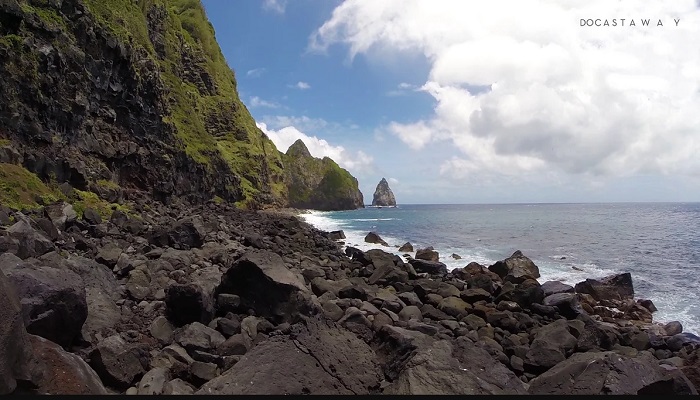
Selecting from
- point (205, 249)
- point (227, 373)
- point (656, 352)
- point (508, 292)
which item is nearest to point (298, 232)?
point (205, 249)

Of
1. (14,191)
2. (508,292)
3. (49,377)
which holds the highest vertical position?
(14,191)

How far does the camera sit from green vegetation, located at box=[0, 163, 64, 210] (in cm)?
1800

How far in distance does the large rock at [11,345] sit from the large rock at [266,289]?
4.49 meters

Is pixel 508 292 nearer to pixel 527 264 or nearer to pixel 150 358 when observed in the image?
pixel 527 264

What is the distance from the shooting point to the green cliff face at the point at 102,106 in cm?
2514

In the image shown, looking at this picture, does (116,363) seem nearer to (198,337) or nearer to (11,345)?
(198,337)

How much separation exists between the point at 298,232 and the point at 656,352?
2469 centimetres

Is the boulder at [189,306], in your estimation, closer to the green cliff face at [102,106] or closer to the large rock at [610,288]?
the large rock at [610,288]

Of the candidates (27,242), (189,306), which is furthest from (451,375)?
(27,242)

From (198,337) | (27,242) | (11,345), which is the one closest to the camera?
(11,345)

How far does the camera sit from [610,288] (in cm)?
1814

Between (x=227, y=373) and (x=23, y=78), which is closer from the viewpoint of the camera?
(x=227, y=373)

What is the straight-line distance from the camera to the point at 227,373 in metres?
5.79

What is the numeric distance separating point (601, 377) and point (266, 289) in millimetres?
6387
